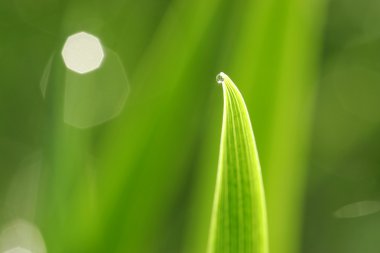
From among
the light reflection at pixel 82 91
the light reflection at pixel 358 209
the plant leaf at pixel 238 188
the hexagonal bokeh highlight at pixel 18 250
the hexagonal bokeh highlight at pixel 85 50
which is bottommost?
the plant leaf at pixel 238 188

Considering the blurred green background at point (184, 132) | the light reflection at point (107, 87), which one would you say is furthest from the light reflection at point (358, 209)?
the light reflection at point (107, 87)

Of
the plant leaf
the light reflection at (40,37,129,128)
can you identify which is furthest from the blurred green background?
the plant leaf

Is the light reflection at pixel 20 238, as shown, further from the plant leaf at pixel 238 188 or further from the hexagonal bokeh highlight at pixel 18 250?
the plant leaf at pixel 238 188

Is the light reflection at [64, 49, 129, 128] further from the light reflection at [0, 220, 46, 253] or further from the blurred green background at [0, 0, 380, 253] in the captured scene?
the light reflection at [0, 220, 46, 253]

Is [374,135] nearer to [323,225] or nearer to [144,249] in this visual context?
[323,225]

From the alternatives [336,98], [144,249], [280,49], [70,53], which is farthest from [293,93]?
[336,98]

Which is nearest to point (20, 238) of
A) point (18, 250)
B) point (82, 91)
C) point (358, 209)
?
point (18, 250)
